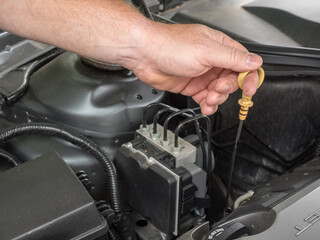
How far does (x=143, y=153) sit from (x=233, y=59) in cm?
30

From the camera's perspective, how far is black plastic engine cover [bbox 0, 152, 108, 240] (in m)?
0.78

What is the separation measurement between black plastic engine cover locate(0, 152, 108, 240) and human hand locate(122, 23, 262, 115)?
0.28 metres

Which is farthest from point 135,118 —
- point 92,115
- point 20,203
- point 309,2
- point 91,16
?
point 309,2

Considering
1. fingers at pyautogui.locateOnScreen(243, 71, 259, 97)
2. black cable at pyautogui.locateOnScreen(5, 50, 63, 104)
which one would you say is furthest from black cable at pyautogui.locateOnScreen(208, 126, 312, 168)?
black cable at pyautogui.locateOnScreen(5, 50, 63, 104)

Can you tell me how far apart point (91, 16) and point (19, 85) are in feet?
1.18

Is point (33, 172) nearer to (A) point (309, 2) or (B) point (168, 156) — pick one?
(B) point (168, 156)

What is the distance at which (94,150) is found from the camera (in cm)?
105

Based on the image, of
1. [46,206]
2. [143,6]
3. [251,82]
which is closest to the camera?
[46,206]

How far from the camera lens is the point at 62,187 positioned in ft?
2.79

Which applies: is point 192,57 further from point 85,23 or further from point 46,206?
point 46,206

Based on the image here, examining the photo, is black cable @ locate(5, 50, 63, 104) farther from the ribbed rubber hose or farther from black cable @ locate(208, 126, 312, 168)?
black cable @ locate(208, 126, 312, 168)

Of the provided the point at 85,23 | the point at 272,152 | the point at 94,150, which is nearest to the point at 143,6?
the point at 85,23

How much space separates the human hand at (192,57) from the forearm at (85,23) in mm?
35

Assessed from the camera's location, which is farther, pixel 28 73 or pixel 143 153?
pixel 28 73
